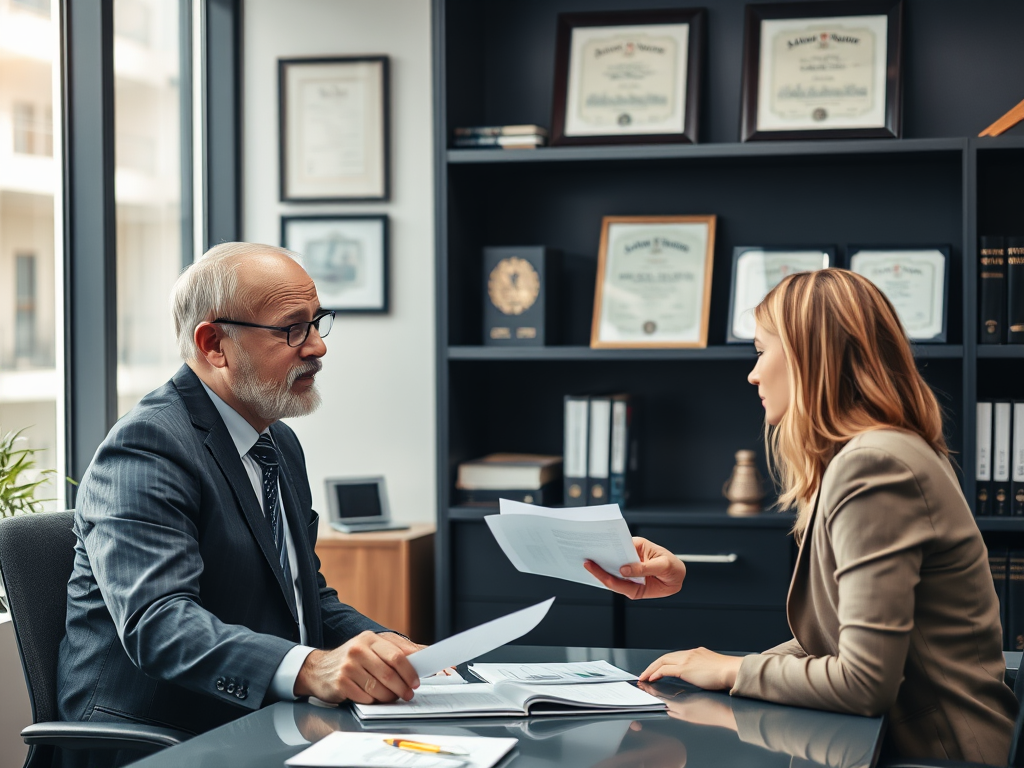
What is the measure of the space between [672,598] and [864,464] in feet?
5.10

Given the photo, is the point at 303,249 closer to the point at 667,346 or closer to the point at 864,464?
the point at 667,346

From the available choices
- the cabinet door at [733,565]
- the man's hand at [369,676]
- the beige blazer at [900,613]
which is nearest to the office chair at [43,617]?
the man's hand at [369,676]

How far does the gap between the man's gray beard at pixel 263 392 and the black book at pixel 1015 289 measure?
1862mm

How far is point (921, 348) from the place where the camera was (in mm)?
2811

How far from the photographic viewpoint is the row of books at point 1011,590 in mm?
2756

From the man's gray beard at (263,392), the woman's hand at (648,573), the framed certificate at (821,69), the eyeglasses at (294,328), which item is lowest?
the woman's hand at (648,573)

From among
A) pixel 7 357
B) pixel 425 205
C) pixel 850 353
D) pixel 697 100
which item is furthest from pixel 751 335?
pixel 7 357

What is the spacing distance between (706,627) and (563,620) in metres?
0.39

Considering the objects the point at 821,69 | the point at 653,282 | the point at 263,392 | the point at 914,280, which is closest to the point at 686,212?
the point at 653,282

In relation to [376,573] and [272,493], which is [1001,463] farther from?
[272,493]

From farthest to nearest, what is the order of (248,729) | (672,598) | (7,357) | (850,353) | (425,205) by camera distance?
(425,205)
(672,598)
(7,357)
(850,353)
(248,729)

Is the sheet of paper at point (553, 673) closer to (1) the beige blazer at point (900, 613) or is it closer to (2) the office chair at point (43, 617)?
(1) the beige blazer at point (900, 613)

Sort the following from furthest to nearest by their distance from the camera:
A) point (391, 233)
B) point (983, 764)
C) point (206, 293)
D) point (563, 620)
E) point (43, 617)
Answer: point (391, 233) → point (563, 620) → point (206, 293) → point (43, 617) → point (983, 764)

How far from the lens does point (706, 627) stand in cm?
288
